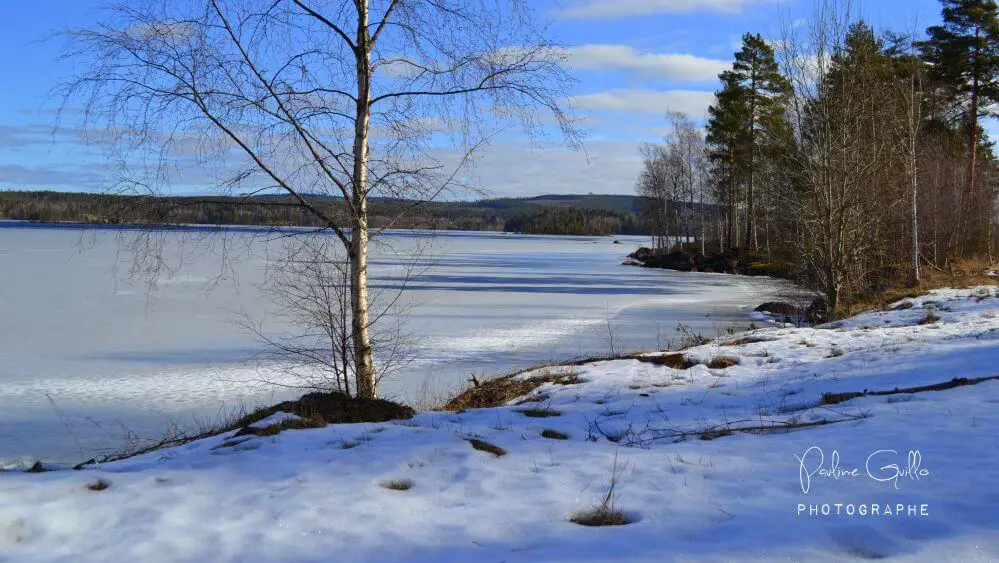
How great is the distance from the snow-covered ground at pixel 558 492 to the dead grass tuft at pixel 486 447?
6 centimetres

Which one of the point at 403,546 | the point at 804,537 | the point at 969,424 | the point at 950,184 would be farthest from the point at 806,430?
the point at 950,184

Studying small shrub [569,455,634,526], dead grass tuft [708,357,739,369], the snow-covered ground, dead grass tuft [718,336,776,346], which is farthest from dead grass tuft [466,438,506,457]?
dead grass tuft [718,336,776,346]

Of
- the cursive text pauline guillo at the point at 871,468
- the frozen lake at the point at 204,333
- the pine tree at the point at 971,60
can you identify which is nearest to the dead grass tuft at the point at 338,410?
the frozen lake at the point at 204,333

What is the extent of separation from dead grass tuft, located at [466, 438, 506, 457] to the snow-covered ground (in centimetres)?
6

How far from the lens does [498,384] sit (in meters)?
8.53

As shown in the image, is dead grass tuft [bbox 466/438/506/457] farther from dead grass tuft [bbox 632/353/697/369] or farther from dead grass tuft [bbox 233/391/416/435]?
dead grass tuft [bbox 632/353/697/369]

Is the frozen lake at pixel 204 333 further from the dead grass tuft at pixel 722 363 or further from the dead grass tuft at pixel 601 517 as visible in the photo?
the dead grass tuft at pixel 601 517

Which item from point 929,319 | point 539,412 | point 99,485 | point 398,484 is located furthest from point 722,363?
point 99,485

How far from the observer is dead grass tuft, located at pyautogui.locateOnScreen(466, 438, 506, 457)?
4.44m

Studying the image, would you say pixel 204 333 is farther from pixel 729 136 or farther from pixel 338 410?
pixel 729 136

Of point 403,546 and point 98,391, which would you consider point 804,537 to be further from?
point 98,391

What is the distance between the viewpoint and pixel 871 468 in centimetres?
386

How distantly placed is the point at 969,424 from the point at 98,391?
9799mm

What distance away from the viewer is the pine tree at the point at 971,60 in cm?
2534
